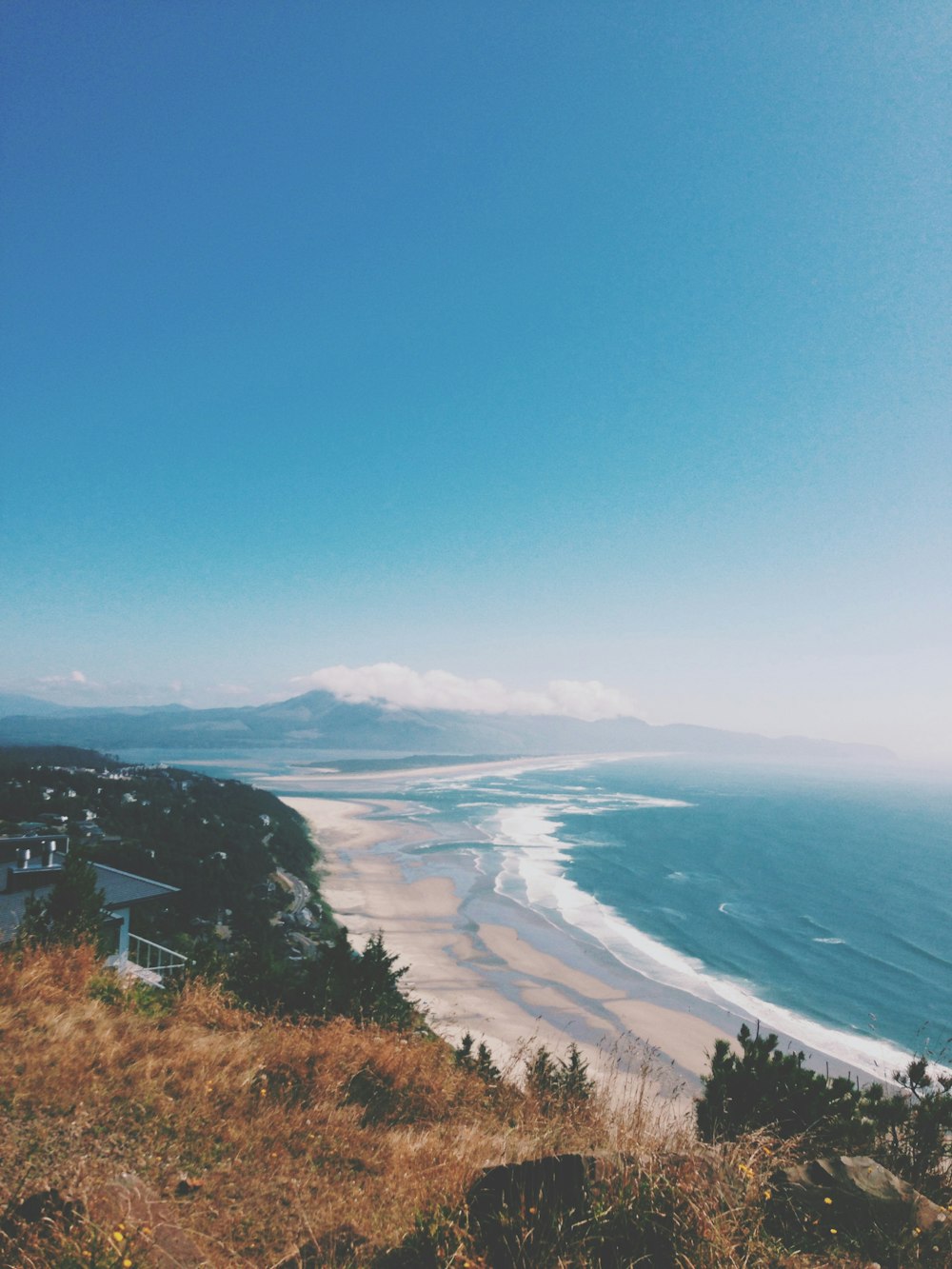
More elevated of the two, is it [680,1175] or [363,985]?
[680,1175]

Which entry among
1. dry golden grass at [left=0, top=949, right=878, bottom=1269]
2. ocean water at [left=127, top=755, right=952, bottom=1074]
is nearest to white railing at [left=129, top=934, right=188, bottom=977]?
dry golden grass at [left=0, top=949, right=878, bottom=1269]

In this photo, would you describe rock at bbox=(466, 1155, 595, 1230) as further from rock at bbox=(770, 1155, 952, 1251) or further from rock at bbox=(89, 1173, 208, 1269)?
rock at bbox=(89, 1173, 208, 1269)

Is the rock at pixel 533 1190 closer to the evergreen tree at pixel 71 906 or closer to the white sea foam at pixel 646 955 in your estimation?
the evergreen tree at pixel 71 906

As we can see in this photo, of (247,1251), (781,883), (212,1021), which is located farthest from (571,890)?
(247,1251)

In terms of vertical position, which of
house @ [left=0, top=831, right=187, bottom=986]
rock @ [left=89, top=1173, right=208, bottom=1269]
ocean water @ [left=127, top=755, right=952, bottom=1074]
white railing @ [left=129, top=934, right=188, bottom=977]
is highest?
rock @ [left=89, top=1173, right=208, bottom=1269]

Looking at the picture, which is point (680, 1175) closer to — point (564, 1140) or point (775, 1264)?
point (775, 1264)

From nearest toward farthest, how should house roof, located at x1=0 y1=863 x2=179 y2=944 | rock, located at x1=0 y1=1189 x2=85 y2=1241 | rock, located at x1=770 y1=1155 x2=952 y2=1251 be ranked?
1. rock, located at x1=0 y1=1189 x2=85 y2=1241
2. rock, located at x1=770 y1=1155 x2=952 y2=1251
3. house roof, located at x1=0 y1=863 x2=179 y2=944

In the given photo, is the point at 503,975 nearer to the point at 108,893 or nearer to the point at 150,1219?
the point at 108,893
